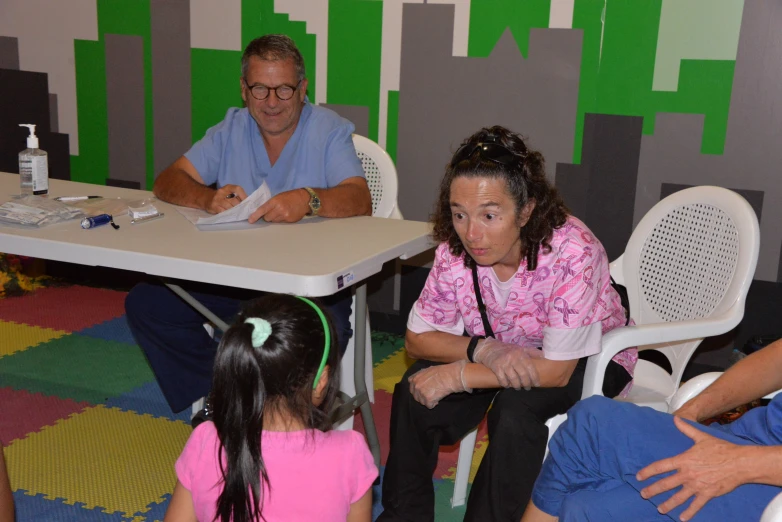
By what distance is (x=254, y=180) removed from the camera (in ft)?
9.66

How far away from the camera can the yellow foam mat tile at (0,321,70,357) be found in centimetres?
360

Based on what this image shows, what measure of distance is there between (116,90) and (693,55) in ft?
8.85

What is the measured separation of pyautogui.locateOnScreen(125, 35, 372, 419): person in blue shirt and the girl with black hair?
1.12 meters

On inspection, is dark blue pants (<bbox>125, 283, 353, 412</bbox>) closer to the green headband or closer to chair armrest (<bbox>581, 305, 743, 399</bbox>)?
chair armrest (<bbox>581, 305, 743, 399</bbox>)

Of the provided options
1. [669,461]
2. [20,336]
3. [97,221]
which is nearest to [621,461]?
[669,461]

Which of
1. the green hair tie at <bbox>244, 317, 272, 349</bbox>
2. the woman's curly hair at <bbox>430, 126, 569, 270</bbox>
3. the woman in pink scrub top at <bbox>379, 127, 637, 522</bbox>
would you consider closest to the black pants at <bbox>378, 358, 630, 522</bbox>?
the woman in pink scrub top at <bbox>379, 127, 637, 522</bbox>

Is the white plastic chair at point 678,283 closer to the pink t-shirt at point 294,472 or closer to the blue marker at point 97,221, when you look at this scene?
the pink t-shirt at point 294,472

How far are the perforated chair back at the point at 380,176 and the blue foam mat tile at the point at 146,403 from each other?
1.02m

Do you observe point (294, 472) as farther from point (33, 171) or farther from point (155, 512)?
point (33, 171)

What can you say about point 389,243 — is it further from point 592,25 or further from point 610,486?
point 592,25

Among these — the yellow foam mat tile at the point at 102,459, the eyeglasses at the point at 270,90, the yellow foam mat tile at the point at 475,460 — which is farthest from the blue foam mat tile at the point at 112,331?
the yellow foam mat tile at the point at 475,460

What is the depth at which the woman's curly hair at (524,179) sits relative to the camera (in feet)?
6.42

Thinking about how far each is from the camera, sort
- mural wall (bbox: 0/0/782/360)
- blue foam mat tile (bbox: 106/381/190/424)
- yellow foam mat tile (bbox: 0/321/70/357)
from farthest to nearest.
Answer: yellow foam mat tile (bbox: 0/321/70/357), mural wall (bbox: 0/0/782/360), blue foam mat tile (bbox: 106/381/190/424)

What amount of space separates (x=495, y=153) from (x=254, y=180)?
122 cm
